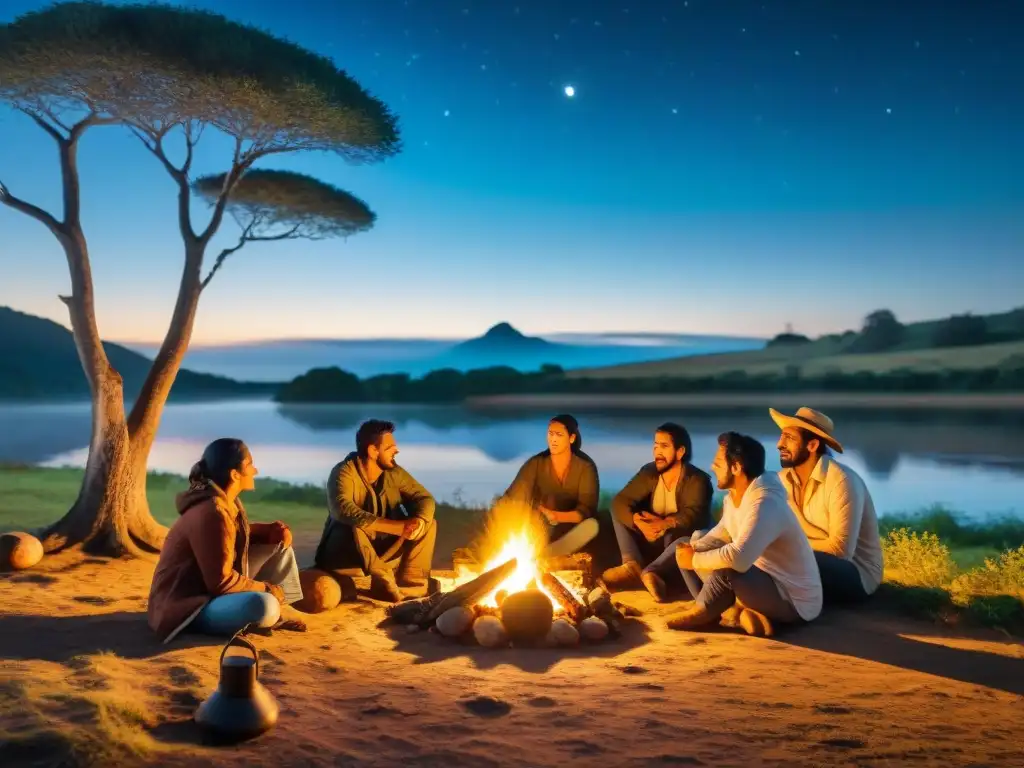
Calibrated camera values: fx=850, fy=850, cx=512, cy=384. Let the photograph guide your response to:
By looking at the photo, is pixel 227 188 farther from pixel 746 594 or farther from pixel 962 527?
pixel 962 527

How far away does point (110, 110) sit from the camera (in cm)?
899

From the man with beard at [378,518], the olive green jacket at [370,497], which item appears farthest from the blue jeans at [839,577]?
the man with beard at [378,518]

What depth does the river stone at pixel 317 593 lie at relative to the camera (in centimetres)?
641

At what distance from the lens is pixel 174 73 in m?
8.62

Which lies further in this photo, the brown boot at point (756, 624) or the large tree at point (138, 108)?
the large tree at point (138, 108)

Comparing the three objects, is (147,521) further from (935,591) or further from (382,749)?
(935,591)

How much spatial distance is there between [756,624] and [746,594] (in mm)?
243

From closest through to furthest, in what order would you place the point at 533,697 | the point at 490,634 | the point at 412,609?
the point at 533,697 → the point at 490,634 → the point at 412,609

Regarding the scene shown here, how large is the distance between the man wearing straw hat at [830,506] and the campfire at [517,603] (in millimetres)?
1592

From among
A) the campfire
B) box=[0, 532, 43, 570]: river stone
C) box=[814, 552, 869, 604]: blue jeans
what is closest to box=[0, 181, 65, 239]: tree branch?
box=[0, 532, 43, 570]: river stone

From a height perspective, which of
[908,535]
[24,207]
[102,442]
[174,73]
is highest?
[174,73]

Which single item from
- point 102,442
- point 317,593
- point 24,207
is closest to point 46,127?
point 24,207

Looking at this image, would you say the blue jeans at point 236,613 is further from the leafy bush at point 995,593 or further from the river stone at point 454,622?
the leafy bush at point 995,593

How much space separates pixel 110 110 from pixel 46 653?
6234 millimetres
